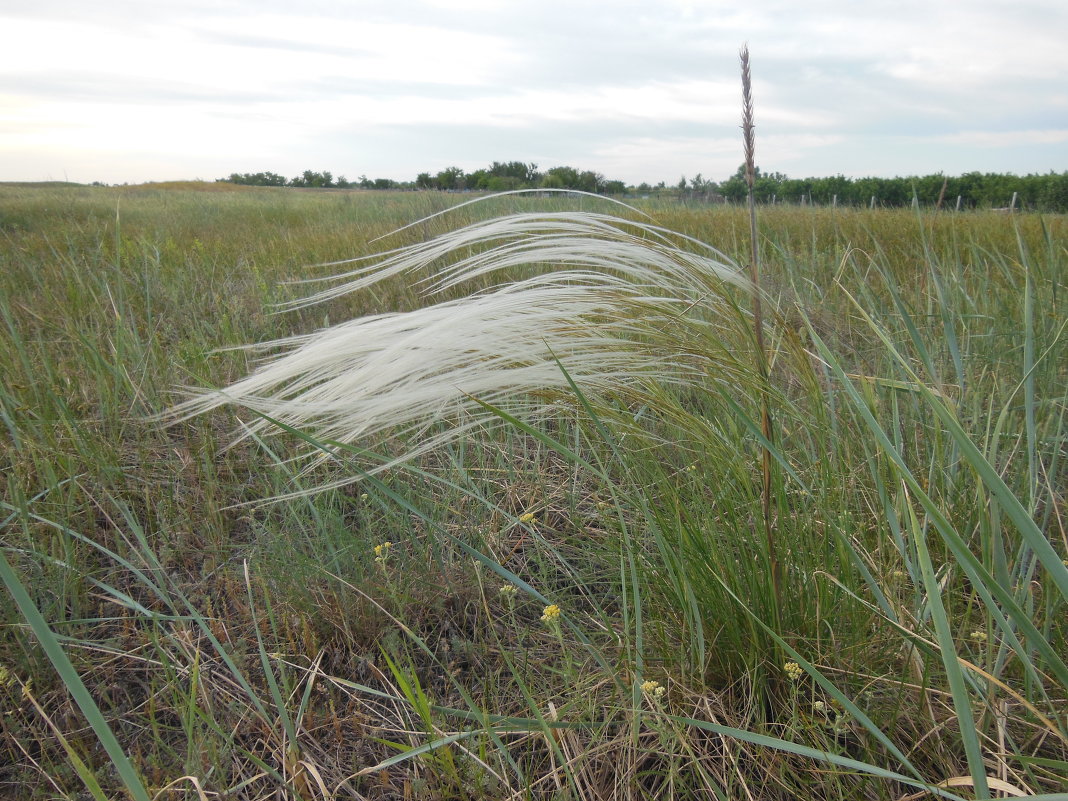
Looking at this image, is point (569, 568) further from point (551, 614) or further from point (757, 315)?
point (757, 315)

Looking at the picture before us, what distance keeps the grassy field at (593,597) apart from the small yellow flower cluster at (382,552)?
2 centimetres

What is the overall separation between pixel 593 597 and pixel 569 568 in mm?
193

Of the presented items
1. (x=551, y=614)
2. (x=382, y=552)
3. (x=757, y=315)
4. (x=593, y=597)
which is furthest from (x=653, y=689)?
(x=382, y=552)

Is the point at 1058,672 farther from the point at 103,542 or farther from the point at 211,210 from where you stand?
the point at 211,210

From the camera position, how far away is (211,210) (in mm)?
11664

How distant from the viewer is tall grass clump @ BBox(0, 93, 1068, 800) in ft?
2.66

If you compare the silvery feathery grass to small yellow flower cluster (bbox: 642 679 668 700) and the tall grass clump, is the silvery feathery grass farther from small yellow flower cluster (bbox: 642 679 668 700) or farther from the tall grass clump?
small yellow flower cluster (bbox: 642 679 668 700)

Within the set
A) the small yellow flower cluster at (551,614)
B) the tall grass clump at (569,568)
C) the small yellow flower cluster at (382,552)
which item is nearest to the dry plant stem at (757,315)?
the tall grass clump at (569,568)

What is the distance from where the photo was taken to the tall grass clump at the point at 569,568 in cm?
81

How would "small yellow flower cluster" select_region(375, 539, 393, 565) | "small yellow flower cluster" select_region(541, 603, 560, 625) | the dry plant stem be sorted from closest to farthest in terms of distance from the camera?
the dry plant stem < "small yellow flower cluster" select_region(541, 603, 560, 625) < "small yellow flower cluster" select_region(375, 539, 393, 565)

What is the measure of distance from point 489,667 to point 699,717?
0.43m

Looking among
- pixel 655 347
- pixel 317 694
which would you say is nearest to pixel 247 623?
pixel 317 694

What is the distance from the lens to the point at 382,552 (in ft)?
4.89

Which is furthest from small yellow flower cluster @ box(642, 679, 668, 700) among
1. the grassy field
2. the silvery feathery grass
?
the silvery feathery grass
